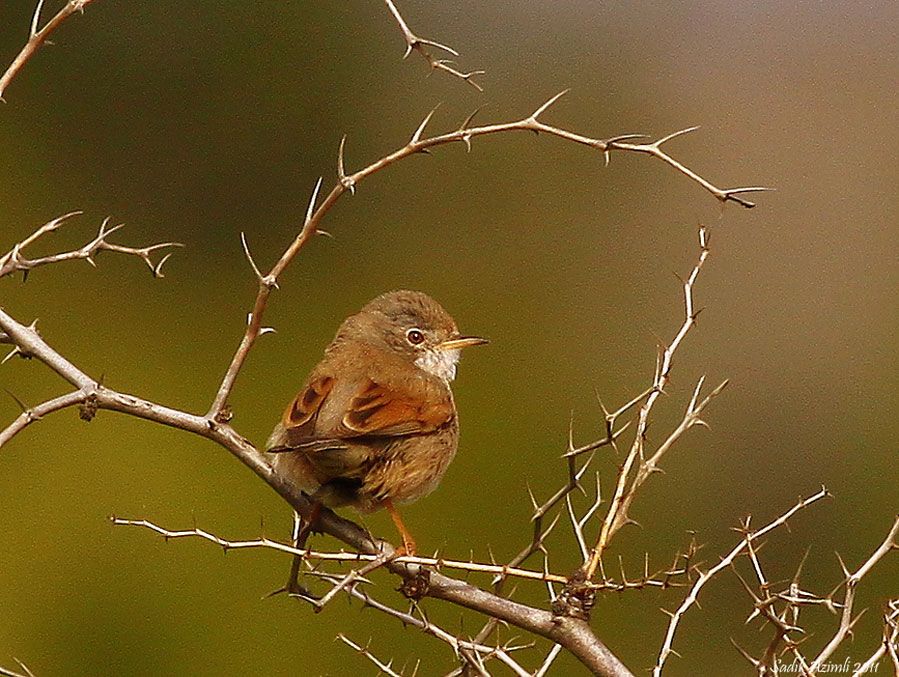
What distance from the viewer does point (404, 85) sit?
22.0m

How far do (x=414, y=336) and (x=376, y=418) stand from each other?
0.91 m

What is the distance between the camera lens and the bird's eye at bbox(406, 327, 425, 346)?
5.41 meters

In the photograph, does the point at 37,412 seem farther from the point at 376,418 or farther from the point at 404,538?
the point at 376,418

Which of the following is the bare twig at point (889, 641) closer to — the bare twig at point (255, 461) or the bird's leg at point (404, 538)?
the bare twig at point (255, 461)

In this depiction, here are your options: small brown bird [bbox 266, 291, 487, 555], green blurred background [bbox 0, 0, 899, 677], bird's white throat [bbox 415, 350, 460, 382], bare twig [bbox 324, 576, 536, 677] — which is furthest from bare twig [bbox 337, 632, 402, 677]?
green blurred background [bbox 0, 0, 899, 677]

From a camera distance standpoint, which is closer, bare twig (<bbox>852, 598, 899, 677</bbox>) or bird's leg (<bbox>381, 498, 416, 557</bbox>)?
bare twig (<bbox>852, 598, 899, 677</bbox>)

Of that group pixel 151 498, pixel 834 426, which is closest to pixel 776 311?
pixel 834 426

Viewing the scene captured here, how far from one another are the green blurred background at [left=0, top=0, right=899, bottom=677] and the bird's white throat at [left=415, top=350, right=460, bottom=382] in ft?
16.1

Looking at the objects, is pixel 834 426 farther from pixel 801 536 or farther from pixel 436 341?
pixel 436 341

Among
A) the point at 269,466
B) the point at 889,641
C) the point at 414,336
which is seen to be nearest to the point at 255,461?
the point at 269,466

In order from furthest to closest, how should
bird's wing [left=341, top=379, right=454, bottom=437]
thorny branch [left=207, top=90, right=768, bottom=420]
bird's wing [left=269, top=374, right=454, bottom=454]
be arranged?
bird's wing [left=341, top=379, right=454, bottom=437] → bird's wing [left=269, top=374, right=454, bottom=454] → thorny branch [left=207, top=90, right=768, bottom=420]

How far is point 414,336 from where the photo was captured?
5.43 m

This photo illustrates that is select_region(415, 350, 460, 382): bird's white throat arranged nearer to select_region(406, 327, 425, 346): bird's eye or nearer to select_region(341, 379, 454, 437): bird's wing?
select_region(406, 327, 425, 346): bird's eye

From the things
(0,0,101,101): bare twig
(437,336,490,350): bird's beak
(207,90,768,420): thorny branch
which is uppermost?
(0,0,101,101): bare twig
